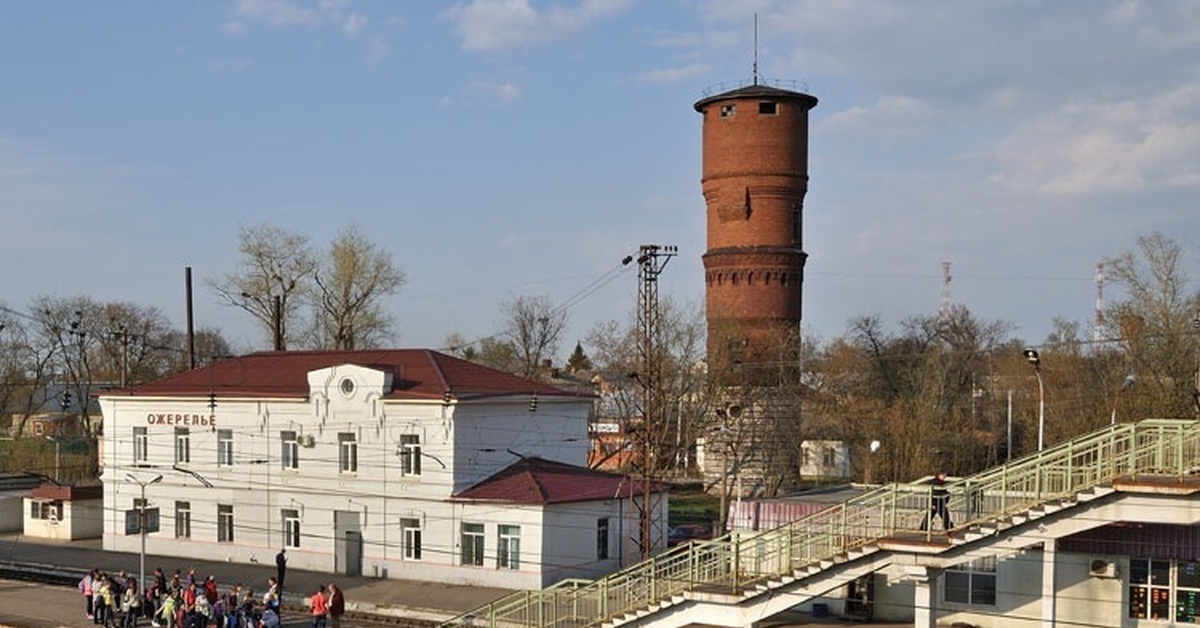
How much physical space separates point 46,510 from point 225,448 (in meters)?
11.8

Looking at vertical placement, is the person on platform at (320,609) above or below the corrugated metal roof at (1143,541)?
below

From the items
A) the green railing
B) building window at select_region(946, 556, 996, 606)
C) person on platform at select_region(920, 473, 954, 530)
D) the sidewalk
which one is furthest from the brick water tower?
person on platform at select_region(920, 473, 954, 530)

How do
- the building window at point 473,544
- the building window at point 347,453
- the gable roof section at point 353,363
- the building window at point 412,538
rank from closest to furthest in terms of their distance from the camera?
the building window at point 473,544 → the building window at point 412,538 → the gable roof section at point 353,363 → the building window at point 347,453

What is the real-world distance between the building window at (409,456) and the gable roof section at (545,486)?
201 centimetres

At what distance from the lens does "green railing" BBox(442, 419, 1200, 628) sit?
2202cm

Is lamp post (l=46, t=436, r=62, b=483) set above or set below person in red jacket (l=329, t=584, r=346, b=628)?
below

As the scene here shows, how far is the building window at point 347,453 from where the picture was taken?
4078cm

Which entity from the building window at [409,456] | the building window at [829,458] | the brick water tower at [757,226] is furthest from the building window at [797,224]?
the building window at [409,456]

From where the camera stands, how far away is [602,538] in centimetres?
3912

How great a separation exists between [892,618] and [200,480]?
2558 centimetres

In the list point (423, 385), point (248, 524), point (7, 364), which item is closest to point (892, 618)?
point (423, 385)

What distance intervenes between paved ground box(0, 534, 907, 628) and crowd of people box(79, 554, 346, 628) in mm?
1232

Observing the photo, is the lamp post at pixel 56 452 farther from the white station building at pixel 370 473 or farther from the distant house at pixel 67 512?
the white station building at pixel 370 473

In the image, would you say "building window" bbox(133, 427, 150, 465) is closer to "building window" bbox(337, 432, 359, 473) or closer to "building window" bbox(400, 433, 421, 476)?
"building window" bbox(337, 432, 359, 473)
